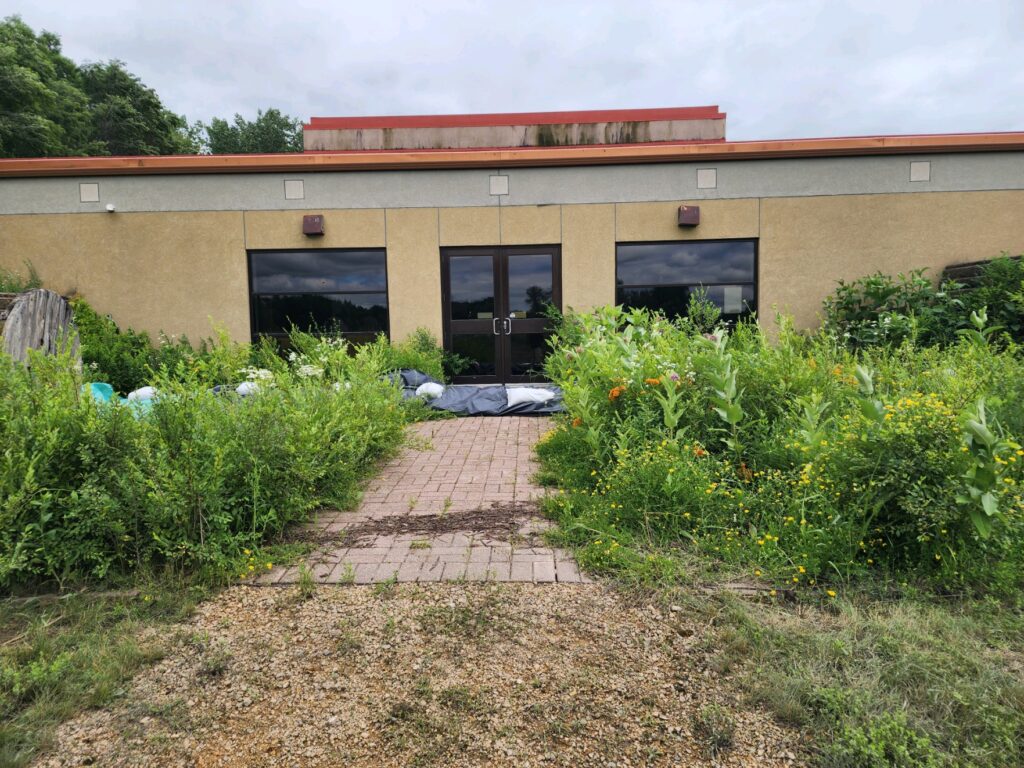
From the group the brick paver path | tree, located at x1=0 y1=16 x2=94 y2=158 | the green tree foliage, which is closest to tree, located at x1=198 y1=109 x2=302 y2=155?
the green tree foliage

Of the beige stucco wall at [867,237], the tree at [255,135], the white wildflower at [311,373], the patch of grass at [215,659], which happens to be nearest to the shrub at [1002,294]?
the beige stucco wall at [867,237]

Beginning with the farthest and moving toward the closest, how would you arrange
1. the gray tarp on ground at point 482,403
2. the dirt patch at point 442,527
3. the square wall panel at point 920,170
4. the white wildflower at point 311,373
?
the square wall panel at point 920,170, the gray tarp on ground at point 482,403, the white wildflower at point 311,373, the dirt patch at point 442,527

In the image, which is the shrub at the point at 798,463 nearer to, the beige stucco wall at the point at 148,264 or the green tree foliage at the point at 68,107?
the beige stucco wall at the point at 148,264

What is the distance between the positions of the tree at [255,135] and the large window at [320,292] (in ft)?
154

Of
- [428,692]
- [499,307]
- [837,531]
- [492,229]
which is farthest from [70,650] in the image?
[492,229]

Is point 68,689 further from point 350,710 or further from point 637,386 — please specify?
point 637,386

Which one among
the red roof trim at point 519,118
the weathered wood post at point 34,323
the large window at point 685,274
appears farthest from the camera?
the red roof trim at point 519,118

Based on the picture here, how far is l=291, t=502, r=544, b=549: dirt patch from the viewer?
3.60 m

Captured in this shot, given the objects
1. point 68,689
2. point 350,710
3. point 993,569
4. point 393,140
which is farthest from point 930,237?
point 68,689

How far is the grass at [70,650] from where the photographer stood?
2.01 metres

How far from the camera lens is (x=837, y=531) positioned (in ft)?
9.51

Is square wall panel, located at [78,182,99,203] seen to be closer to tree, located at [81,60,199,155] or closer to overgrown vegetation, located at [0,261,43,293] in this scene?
overgrown vegetation, located at [0,261,43,293]

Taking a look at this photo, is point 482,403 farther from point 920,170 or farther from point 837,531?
point 920,170

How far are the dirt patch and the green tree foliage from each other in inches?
1196
